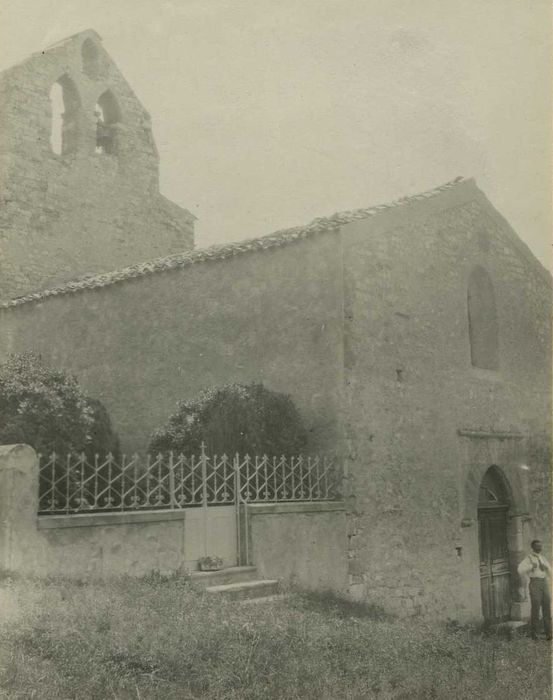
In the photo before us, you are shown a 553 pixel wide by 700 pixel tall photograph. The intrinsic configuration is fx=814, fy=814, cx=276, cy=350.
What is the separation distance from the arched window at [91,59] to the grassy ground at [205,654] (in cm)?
1577

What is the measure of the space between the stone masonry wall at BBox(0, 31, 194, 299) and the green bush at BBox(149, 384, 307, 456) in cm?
837

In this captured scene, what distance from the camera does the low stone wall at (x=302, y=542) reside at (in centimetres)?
974

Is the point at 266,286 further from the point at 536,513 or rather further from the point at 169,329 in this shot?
the point at 536,513

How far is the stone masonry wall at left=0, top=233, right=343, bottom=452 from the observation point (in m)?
11.6

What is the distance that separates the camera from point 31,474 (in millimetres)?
7555

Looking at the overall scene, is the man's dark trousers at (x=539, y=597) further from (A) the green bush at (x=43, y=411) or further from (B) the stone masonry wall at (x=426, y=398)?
(A) the green bush at (x=43, y=411)

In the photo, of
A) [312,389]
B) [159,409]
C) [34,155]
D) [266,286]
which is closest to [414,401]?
[312,389]

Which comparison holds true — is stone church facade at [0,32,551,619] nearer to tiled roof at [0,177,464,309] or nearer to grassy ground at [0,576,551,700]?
tiled roof at [0,177,464,309]

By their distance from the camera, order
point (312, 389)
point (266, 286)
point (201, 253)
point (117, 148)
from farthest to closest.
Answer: point (117, 148), point (201, 253), point (266, 286), point (312, 389)

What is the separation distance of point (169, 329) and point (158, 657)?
8.18m

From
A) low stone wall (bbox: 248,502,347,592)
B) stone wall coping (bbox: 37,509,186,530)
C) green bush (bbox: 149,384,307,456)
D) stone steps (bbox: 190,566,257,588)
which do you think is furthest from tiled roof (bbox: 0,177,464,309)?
stone steps (bbox: 190,566,257,588)

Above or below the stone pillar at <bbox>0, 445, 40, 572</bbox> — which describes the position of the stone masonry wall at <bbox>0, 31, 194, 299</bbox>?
above

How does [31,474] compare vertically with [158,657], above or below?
above

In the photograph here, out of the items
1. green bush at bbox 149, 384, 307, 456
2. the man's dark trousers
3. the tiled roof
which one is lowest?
the man's dark trousers
